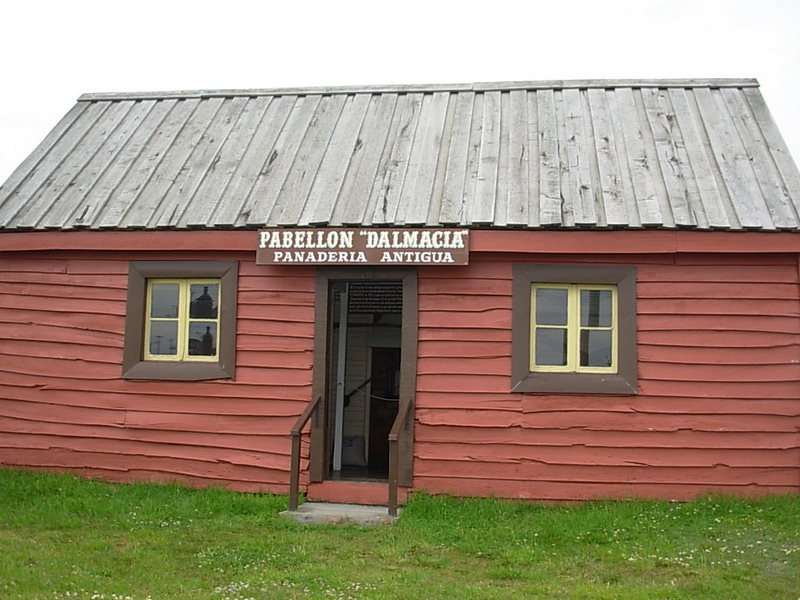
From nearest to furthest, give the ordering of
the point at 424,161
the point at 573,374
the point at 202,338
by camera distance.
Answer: the point at 573,374 → the point at 202,338 → the point at 424,161

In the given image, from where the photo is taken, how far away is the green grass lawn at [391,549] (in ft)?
22.1

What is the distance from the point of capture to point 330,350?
34.3ft

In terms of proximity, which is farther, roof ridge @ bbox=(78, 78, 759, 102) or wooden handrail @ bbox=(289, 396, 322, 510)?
roof ridge @ bbox=(78, 78, 759, 102)

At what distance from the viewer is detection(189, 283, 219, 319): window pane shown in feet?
35.3

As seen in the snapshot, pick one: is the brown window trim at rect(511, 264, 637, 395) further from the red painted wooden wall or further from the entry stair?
the entry stair

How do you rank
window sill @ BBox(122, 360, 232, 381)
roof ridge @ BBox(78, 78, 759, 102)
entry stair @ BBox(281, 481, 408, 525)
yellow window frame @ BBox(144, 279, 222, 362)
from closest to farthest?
entry stair @ BBox(281, 481, 408, 525) → window sill @ BBox(122, 360, 232, 381) → yellow window frame @ BBox(144, 279, 222, 362) → roof ridge @ BBox(78, 78, 759, 102)

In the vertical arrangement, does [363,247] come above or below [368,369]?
above

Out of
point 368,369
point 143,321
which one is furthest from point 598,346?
point 143,321

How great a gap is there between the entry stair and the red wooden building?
4 cm

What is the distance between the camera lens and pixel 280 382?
10.4 m

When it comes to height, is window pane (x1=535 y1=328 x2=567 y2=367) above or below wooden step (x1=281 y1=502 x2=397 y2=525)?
above

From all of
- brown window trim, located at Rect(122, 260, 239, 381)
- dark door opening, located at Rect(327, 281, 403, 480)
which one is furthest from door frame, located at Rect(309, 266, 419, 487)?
dark door opening, located at Rect(327, 281, 403, 480)

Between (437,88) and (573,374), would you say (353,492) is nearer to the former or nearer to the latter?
(573,374)

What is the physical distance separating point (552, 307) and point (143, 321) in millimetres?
4815
